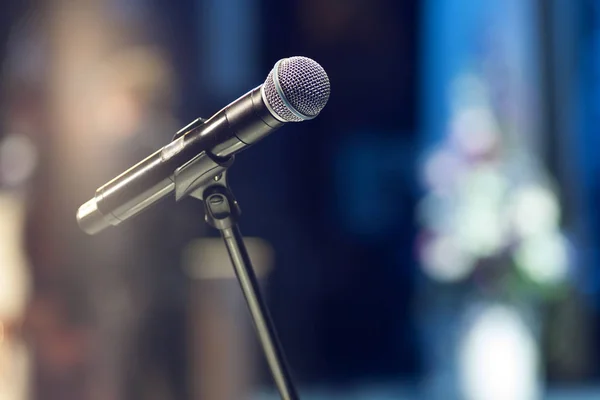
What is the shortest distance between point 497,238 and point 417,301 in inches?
40.7

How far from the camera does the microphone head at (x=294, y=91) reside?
0.90 m

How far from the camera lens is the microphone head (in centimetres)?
90

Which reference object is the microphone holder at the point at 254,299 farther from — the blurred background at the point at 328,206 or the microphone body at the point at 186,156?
the blurred background at the point at 328,206

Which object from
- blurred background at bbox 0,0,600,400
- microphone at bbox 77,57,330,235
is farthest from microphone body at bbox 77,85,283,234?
blurred background at bbox 0,0,600,400

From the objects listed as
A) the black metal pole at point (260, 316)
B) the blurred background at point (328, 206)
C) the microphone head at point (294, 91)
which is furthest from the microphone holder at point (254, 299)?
the blurred background at point (328, 206)

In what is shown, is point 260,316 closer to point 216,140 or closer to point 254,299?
point 254,299

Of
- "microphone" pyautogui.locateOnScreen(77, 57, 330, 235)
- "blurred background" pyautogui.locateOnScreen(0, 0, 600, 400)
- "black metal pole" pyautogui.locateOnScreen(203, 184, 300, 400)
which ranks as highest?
"blurred background" pyautogui.locateOnScreen(0, 0, 600, 400)

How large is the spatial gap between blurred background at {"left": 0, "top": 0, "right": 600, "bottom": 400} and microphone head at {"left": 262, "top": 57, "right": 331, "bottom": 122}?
1.55 m

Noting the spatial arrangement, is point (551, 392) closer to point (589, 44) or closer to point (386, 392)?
point (386, 392)

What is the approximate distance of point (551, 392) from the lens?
416 centimetres

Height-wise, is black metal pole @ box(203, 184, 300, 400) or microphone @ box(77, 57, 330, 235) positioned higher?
microphone @ box(77, 57, 330, 235)

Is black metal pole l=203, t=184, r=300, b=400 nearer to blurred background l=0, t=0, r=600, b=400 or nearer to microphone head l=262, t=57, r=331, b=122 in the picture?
microphone head l=262, t=57, r=331, b=122

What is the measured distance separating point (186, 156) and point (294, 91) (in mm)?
163

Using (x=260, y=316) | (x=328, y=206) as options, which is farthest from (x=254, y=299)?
(x=328, y=206)
